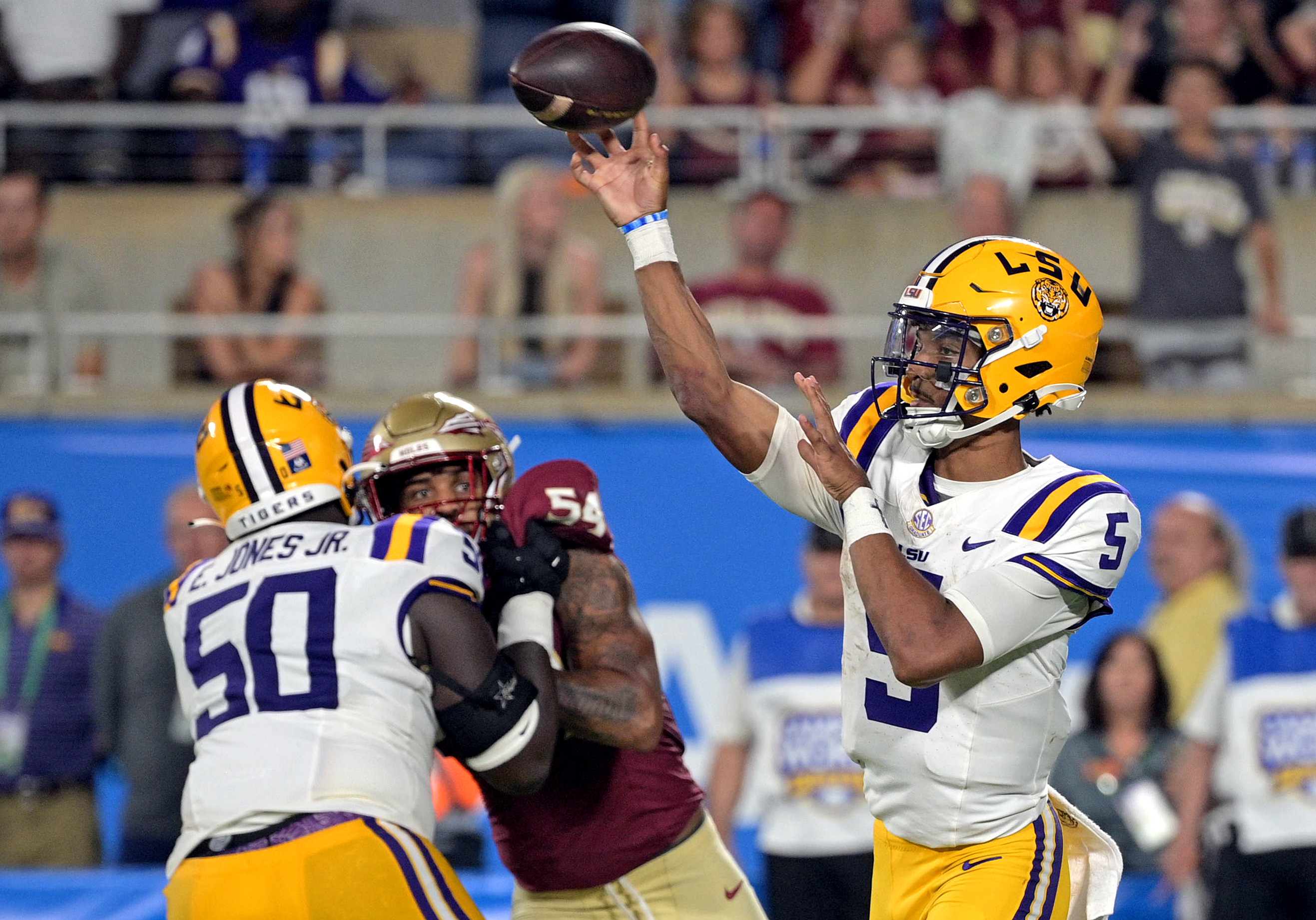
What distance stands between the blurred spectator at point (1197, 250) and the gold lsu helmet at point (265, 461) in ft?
16.8

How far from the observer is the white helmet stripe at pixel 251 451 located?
3510mm


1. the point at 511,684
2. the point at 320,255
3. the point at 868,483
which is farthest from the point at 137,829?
the point at 868,483

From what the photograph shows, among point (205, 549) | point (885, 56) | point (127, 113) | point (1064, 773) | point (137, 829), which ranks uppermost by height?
point (885, 56)

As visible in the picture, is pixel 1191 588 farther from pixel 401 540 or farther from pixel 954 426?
pixel 401 540

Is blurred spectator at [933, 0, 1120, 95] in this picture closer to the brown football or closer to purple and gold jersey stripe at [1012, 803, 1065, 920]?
the brown football

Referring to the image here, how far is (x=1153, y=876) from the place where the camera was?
623cm

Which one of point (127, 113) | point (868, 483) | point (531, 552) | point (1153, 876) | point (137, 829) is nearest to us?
point (868, 483)

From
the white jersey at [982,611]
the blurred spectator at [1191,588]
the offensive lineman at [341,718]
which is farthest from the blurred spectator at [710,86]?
the offensive lineman at [341,718]

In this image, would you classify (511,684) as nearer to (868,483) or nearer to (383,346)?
(868,483)

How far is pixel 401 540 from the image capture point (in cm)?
335

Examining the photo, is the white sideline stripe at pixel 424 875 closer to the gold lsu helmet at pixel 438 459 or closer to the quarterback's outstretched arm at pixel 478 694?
the quarterback's outstretched arm at pixel 478 694

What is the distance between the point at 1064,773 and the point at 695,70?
4280 mm

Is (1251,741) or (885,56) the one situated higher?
(885,56)

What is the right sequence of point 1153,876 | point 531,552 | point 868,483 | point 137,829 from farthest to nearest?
point 137,829
point 1153,876
point 531,552
point 868,483
